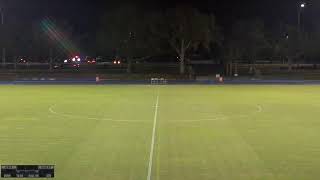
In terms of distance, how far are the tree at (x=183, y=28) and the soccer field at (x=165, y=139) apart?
129ft

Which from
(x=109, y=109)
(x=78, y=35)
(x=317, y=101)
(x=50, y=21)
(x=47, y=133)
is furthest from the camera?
(x=78, y=35)

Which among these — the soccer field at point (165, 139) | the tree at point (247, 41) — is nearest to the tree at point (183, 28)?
the tree at point (247, 41)

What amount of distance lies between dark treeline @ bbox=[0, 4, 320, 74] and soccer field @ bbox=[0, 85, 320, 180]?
1613 inches

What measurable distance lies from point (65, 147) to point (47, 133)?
3489mm

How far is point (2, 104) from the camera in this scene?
111 feet

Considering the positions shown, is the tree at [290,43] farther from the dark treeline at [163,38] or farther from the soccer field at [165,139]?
the soccer field at [165,139]

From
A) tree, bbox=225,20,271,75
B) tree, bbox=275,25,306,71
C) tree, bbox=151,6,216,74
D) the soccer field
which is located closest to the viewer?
the soccer field

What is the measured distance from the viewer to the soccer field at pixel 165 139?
46.1 ft

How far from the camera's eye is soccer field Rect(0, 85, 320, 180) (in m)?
14.1

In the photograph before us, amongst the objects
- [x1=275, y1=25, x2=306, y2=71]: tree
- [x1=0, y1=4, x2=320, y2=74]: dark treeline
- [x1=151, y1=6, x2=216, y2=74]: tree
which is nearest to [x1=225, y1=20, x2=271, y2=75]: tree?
[x1=0, y1=4, x2=320, y2=74]: dark treeline

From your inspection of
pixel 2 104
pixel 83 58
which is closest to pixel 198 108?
pixel 2 104

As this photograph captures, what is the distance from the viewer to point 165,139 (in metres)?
19.3

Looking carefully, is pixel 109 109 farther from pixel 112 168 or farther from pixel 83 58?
pixel 83 58

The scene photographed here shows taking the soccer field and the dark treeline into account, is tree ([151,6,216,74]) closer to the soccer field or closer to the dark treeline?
the dark treeline
